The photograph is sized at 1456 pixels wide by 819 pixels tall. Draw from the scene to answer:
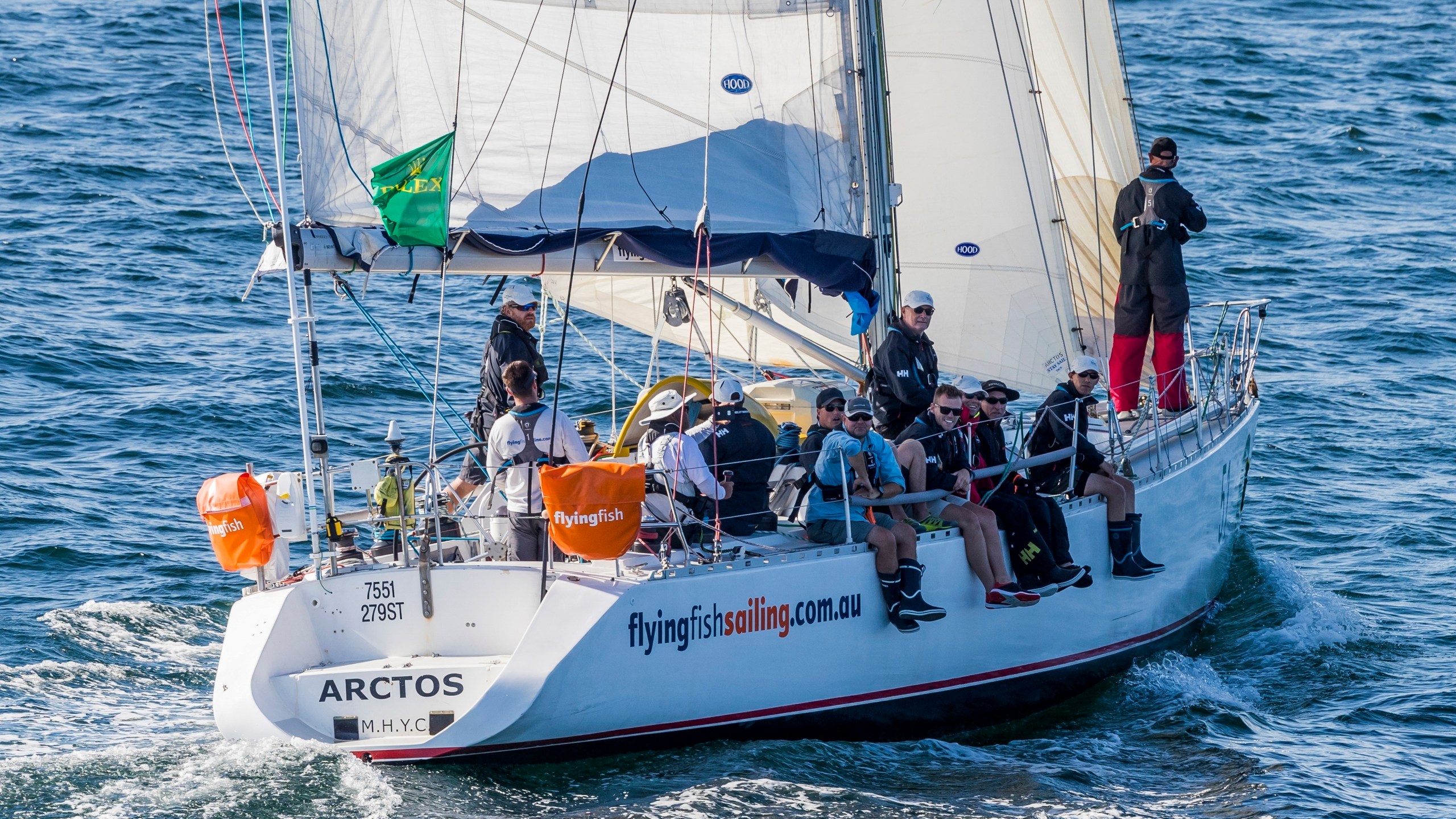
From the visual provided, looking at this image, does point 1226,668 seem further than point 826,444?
Yes

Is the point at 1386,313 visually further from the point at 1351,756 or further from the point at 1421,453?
the point at 1351,756

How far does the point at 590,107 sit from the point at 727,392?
207 centimetres

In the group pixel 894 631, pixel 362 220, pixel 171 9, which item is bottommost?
pixel 894 631

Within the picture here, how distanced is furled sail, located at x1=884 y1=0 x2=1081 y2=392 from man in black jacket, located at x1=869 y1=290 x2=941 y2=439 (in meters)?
2.14

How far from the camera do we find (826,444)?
9336mm

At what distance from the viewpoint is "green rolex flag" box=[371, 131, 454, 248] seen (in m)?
9.08

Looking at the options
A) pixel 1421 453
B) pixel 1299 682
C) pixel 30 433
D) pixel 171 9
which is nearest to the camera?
pixel 1299 682

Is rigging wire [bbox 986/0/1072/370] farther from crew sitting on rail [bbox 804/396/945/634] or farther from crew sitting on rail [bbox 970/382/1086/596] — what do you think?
crew sitting on rail [bbox 804/396/945/634]

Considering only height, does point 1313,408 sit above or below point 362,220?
below

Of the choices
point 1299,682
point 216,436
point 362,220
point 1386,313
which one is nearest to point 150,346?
point 216,436

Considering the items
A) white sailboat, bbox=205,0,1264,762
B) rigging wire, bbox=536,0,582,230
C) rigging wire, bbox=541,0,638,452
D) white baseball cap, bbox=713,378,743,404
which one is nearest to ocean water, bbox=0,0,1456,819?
white sailboat, bbox=205,0,1264,762

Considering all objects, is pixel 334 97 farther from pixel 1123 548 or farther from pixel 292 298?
pixel 1123 548

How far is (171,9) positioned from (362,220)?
22890mm

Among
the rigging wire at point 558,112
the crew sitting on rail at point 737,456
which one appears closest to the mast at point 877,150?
the rigging wire at point 558,112
